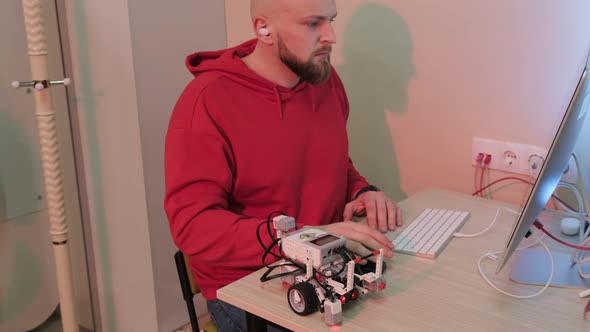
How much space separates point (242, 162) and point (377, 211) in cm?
37

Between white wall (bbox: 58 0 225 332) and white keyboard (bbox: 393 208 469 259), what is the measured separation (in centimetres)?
110

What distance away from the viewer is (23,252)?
7.22 feet

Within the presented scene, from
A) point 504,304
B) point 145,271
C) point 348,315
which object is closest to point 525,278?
point 504,304

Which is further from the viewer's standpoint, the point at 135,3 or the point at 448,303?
the point at 135,3

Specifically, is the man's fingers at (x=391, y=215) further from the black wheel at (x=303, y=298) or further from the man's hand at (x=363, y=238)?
the black wheel at (x=303, y=298)

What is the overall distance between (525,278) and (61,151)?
1.75 meters

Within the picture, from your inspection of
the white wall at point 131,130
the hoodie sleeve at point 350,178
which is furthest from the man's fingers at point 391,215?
the white wall at point 131,130

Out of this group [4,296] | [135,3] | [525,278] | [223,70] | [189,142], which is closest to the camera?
[525,278]

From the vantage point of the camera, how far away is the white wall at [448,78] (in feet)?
5.36

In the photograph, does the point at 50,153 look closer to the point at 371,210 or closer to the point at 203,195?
the point at 203,195

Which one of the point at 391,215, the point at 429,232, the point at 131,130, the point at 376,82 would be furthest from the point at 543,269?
the point at 131,130

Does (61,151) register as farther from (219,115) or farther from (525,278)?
(525,278)

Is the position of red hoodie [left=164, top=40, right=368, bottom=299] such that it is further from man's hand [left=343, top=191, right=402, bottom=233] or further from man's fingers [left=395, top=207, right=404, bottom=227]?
man's fingers [left=395, top=207, right=404, bottom=227]

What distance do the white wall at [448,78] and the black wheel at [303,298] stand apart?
985 millimetres
